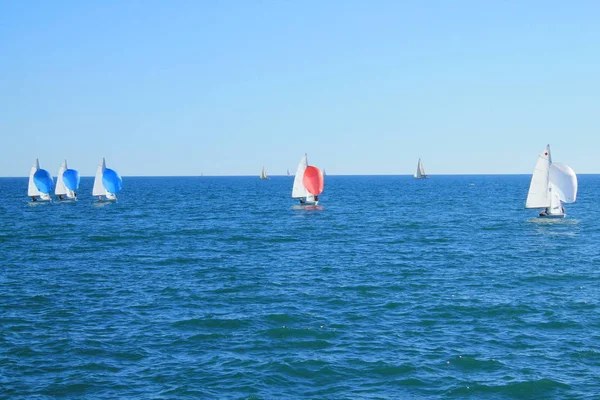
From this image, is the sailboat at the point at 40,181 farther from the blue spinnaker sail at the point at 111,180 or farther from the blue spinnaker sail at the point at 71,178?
the blue spinnaker sail at the point at 111,180

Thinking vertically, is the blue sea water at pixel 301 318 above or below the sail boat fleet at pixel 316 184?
below

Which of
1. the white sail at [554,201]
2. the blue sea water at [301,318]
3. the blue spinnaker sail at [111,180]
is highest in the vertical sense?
the blue spinnaker sail at [111,180]

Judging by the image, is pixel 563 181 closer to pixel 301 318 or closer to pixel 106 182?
pixel 301 318

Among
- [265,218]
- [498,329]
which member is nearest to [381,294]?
[498,329]

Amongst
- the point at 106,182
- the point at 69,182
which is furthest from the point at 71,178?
the point at 106,182

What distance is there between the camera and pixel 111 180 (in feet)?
331

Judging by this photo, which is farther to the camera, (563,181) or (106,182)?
→ (106,182)

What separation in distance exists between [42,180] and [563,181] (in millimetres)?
78321

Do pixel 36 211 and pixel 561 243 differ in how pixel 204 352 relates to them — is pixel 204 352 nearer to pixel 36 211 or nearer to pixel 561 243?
pixel 561 243

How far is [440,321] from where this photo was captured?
26.9 m

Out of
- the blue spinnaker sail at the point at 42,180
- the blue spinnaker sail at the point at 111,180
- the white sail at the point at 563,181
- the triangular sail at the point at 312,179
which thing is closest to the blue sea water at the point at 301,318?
the white sail at the point at 563,181

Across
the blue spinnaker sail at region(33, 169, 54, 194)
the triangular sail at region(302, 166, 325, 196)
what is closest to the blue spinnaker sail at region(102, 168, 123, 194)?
the blue spinnaker sail at region(33, 169, 54, 194)

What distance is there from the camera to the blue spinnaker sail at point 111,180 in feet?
325

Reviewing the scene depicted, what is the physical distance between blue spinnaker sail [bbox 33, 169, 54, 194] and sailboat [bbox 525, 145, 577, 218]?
242ft
